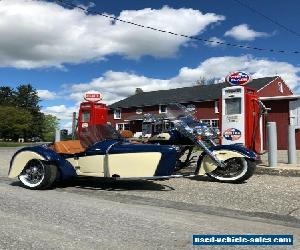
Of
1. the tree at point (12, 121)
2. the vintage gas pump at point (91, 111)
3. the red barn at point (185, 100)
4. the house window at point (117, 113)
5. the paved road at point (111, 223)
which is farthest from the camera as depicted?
the tree at point (12, 121)

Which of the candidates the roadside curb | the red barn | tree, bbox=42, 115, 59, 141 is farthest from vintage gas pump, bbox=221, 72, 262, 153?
tree, bbox=42, 115, 59, 141

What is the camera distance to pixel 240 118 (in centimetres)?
1410

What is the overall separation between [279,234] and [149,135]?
6.27 m

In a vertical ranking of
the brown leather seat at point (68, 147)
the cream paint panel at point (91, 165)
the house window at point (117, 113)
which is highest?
the house window at point (117, 113)

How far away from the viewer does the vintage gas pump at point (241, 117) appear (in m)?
14.0

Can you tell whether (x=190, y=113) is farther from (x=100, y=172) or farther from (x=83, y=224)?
(x=83, y=224)

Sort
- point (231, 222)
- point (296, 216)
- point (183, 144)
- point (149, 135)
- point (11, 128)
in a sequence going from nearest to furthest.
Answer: point (231, 222) < point (296, 216) < point (183, 144) < point (149, 135) < point (11, 128)

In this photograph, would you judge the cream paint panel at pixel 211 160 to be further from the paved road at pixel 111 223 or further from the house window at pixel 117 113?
the house window at pixel 117 113

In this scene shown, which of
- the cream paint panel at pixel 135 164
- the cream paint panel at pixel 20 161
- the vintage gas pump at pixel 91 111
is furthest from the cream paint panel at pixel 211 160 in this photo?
the vintage gas pump at pixel 91 111

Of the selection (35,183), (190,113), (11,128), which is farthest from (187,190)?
(11,128)

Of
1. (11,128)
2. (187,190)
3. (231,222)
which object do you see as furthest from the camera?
(11,128)

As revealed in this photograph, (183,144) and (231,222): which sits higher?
(183,144)

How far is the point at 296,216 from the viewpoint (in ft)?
24.4

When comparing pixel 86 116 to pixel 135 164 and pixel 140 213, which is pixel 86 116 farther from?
pixel 140 213
